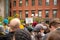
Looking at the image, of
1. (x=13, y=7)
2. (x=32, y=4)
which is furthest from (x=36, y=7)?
(x=13, y=7)

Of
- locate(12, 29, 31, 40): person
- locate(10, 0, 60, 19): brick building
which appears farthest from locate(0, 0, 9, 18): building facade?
locate(12, 29, 31, 40): person

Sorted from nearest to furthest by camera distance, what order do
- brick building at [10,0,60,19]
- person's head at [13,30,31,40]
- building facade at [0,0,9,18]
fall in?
person's head at [13,30,31,40]
building facade at [0,0,9,18]
brick building at [10,0,60,19]

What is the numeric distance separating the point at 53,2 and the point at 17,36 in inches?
2123

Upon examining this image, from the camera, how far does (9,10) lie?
5953 centimetres

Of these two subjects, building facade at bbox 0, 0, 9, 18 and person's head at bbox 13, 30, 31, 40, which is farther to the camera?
building facade at bbox 0, 0, 9, 18

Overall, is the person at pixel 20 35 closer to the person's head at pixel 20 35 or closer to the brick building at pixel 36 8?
the person's head at pixel 20 35

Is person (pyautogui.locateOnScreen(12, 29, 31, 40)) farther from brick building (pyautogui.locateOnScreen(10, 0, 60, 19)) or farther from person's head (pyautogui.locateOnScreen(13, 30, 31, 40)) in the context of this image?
brick building (pyautogui.locateOnScreen(10, 0, 60, 19))

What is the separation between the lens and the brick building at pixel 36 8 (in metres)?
58.1

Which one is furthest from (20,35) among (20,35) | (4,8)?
(4,8)

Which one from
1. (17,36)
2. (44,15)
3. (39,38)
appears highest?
(17,36)

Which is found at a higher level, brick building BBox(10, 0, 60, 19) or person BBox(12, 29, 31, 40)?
person BBox(12, 29, 31, 40)

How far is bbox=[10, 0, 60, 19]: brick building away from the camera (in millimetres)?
58094

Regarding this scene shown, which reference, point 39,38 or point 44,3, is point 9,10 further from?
point 39,38

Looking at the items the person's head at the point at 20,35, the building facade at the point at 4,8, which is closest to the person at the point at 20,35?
the person's head at the point at 20,35
